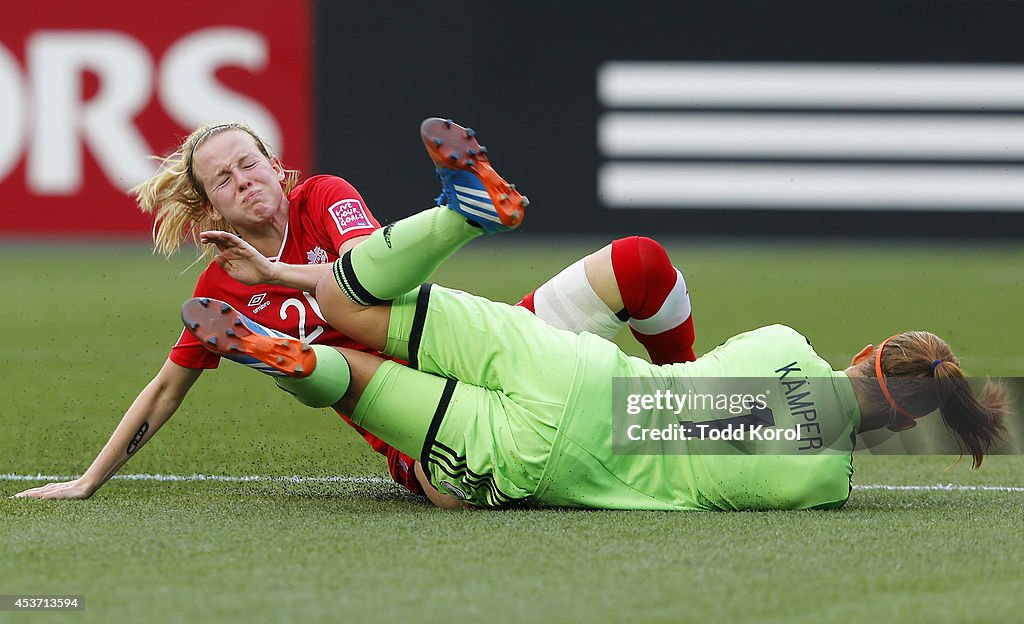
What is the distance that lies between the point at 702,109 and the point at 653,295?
6532mm

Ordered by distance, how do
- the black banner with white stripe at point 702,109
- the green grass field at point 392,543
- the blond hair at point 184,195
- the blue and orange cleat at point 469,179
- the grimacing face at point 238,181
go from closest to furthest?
the green grass field at point 392,543
the blue and orange cleat at point 469,179
the grimacing face at point 238,181
the blond hair at point 184,195
the black banner with white stripe at point 702,109

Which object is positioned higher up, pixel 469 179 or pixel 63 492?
pixel 469 179

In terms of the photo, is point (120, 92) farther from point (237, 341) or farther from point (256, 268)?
point (237, 341)

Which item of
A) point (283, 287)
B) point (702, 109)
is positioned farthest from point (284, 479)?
point (702, 109)

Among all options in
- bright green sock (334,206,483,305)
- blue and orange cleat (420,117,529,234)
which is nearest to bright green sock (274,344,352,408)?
bright green sock (334,206,483,305)

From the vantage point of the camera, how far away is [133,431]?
335 centimetres

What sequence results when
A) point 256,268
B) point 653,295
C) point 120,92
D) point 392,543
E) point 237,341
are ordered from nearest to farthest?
point 392,543 → point 237,341 → point 256,268 → point 653,295 → point 120,92

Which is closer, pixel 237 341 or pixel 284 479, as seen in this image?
pixel 237 341

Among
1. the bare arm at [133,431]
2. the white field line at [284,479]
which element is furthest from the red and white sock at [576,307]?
the bare arm at [133,431]

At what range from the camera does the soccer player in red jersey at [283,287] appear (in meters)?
3.31

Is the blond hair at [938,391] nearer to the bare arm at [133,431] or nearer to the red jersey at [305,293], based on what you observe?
the red jersey at [305,293]

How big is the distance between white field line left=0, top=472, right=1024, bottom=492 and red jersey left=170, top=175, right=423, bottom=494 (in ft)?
0.90

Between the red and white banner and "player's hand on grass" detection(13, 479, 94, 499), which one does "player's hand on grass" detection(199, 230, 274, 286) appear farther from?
the red and white banner

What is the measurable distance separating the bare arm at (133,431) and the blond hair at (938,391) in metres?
1.64
